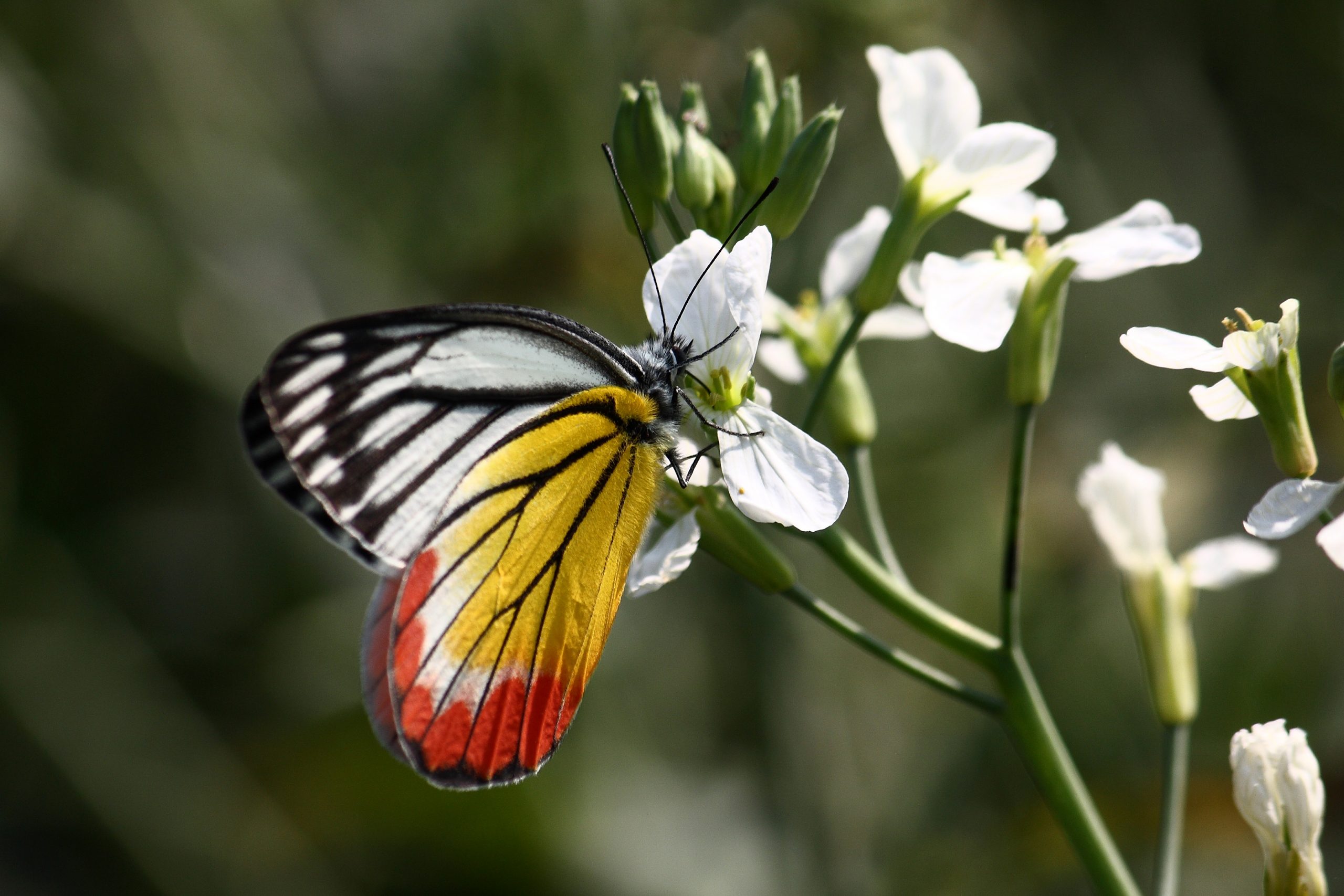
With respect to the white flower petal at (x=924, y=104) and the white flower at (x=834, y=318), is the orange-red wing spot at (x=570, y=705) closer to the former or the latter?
the white flower at (x=834, y=318)

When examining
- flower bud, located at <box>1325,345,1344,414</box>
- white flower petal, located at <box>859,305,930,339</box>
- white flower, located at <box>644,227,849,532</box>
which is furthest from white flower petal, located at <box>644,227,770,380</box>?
flower bud, located at <box>1325,345,1344,414</box>

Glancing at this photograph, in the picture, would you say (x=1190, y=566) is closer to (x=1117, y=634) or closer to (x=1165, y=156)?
(x=1117, y=634)

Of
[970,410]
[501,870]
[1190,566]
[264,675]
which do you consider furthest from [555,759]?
[1190,566]

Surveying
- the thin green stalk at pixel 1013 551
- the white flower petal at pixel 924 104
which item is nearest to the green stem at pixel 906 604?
the thin green stalk at pixel 1013 551

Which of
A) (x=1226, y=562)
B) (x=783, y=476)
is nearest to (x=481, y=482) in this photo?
(x=783, y=476)

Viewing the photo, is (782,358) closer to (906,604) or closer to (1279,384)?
(906,604)

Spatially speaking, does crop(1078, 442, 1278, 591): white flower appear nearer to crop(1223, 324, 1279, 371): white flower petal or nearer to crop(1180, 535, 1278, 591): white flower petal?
crop(1180, 535, 1278, 591): white flower petal
